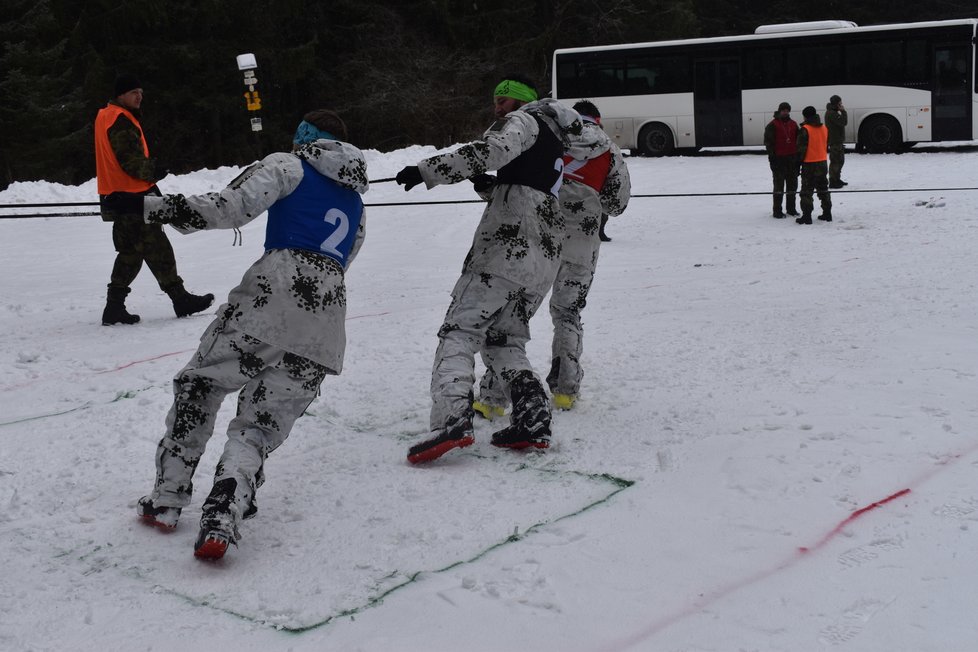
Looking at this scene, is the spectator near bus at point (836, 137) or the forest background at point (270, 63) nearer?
the spectator near bus at point (836, 137)

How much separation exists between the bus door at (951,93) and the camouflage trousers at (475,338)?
17535mm

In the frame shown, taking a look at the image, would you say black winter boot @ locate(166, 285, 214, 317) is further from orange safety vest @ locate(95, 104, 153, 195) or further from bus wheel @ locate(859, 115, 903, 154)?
bus wheel @ locate(859, 115, 903, 154)

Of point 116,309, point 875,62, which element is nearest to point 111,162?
point 116,309

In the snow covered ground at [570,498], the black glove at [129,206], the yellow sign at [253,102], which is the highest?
the yellow sign at [253,102]

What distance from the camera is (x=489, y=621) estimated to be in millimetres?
3096

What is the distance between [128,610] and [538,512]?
1473 mm

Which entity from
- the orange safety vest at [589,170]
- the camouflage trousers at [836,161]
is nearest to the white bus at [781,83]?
the camouflage trousers at [836,161]

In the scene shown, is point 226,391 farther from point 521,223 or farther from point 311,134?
point 521,223

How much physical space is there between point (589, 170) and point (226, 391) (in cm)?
240

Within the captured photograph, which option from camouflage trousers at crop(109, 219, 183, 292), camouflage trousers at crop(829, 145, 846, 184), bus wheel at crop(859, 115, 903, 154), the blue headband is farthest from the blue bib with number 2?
bus wheel at crop(859, 115, 903, 154)

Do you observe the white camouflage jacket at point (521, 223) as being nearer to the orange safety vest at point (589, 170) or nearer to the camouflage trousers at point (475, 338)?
the camouflage trousers at point (475, 338)

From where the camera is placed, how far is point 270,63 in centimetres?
2873

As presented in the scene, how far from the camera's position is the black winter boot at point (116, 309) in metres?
7.55

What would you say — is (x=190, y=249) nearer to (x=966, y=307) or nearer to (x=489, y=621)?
(x=966, y=307)
